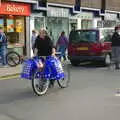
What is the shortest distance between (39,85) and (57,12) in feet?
53.6

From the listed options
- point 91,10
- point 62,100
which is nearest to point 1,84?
point 62,100

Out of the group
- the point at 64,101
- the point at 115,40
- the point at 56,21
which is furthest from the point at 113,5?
the point at 64,101

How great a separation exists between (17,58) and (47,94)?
848cm

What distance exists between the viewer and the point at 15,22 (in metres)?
23.3

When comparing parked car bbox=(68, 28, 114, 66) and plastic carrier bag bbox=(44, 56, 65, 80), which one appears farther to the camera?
parked car bbox=(68, 28, 114, 66)

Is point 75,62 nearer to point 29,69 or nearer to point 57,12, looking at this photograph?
point 57,12

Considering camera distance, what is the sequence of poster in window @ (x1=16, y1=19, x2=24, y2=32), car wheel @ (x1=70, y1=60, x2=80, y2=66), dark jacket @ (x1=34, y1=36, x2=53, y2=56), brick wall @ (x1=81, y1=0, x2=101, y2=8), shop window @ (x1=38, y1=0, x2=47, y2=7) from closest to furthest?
dark jacket @ (x1=34, y1=36, x2=53, y2=56), car wheel @ (x1=70, y1=60, x2=80, y2=66), poster in window @ (x1=16, y1=19, x2=24, y2=32), shop window @ (x1=38, y1=0, x2=47, y2=7), brick wall @ (x1=81, y1=0, x2=101, y2=8)

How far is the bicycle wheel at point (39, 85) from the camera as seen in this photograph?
10984 millimetres

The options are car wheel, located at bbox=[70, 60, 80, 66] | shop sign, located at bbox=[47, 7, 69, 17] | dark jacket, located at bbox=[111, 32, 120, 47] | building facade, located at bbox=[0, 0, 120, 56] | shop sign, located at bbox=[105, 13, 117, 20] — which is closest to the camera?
Answer: dark jacket, located at bbox=[111, 32, 120, 47]

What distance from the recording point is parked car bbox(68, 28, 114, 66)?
759 inches

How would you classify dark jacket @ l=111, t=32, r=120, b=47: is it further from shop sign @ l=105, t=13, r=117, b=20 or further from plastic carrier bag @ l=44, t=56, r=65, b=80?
shop sign @ l=105, t=13, r=117, b=20

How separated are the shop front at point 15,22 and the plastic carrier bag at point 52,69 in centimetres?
1065

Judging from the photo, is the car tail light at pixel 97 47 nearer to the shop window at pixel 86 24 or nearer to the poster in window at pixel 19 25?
the poster in window at pixel 19 25

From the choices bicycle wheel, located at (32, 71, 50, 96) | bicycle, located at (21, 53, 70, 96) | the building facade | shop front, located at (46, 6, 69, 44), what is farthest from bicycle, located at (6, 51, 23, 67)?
bicycle wheel, located at (32, 71, 50, 96)
